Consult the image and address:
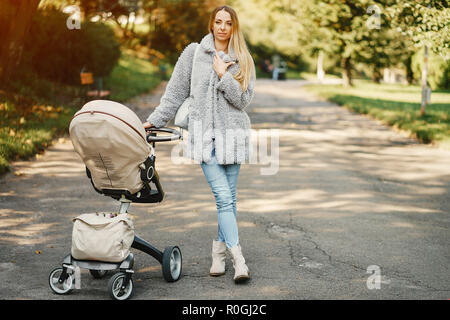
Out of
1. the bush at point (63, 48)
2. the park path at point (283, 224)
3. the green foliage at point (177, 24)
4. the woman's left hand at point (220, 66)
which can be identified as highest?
the green foliage at point (177, 24)

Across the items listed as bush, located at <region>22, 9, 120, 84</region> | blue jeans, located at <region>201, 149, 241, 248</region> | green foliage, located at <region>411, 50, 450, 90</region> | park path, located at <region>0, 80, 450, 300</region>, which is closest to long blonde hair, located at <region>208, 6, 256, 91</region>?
blue jeans, located at <region>201, 149, 241, 248</region>

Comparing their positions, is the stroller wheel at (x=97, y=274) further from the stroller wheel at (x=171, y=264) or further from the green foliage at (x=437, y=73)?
the green foliage at (x=437, y=73)

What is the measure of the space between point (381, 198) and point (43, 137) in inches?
250

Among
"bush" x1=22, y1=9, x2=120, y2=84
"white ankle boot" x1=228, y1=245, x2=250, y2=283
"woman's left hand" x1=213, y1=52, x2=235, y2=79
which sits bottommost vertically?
"white ankle boot" x1=228, y1=245, x2=250, y2=283

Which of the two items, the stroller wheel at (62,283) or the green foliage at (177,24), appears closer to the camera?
the stroller wheel at (62,283)

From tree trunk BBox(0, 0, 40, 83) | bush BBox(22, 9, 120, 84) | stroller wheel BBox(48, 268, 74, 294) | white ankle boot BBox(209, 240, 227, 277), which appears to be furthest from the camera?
bush BBox(22, 9, 120, 84)

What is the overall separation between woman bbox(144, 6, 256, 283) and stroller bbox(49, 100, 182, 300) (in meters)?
0.42

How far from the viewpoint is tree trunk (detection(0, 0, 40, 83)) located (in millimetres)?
13512

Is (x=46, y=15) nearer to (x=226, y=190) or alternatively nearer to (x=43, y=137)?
(x=43, y=137)

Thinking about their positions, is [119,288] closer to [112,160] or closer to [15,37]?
[112,160]

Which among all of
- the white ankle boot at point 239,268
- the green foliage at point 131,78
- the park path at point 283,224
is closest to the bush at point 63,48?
the green foliage at point 131,78

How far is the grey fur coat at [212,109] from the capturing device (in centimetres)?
439

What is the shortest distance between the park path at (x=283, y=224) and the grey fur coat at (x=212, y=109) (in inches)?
39.6

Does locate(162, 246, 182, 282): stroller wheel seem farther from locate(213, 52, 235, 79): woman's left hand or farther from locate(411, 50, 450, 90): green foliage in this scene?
locate(411, 50, 450, 90): green foliage
